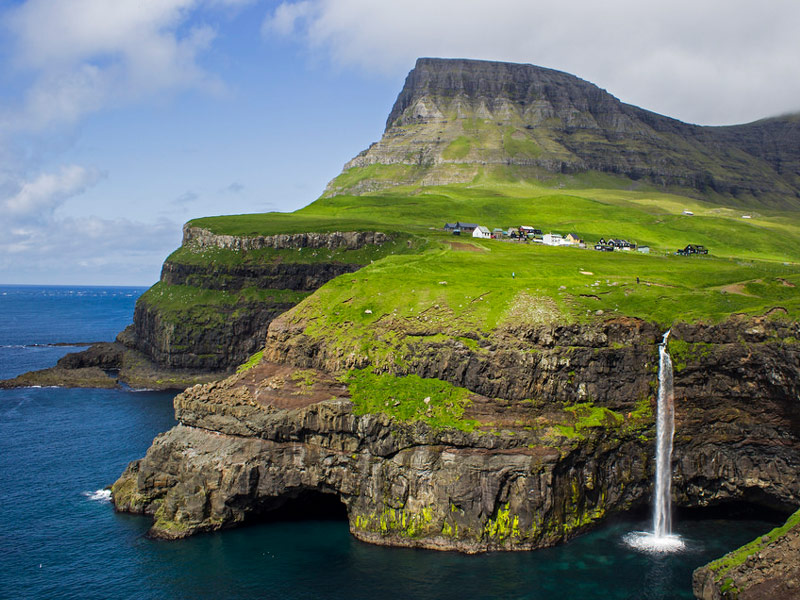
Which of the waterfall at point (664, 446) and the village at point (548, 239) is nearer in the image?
the waterfall at point (664, 446)

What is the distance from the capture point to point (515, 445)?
5725 cm

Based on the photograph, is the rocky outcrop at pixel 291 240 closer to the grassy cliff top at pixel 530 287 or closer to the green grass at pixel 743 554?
the grassy cliff top at pixel 530 287

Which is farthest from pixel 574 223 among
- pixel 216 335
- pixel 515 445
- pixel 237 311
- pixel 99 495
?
pixel 99 495

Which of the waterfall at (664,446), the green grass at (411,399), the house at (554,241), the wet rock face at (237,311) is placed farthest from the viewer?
the wet rock face at (237,311)

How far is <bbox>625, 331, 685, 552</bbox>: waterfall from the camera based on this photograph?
5700 cm

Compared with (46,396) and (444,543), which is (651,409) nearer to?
(444,543)

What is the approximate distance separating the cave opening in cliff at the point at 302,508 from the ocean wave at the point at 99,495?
17.5 meters

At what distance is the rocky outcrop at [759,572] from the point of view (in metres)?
35.7

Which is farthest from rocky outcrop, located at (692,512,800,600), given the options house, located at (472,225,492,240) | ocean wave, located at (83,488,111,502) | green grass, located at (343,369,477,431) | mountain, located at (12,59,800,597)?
house, located at (472,225,492,240)

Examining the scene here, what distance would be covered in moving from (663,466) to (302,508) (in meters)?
36.5

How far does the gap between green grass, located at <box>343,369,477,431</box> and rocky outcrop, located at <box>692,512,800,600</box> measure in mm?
23514

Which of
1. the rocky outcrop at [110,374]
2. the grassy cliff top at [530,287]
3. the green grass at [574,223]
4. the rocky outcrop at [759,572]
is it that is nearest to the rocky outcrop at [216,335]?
the rocky outcrop at [110,374]

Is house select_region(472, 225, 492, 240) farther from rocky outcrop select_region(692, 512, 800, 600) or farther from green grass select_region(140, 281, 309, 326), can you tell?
rocky outcrop select_region(692, 512, 800, 600)

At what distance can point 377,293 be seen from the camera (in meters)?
77.4
